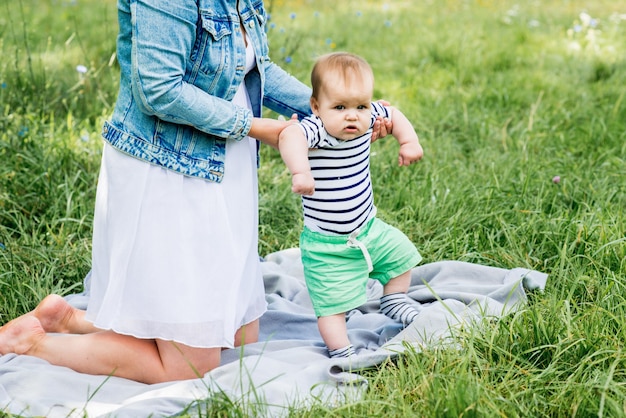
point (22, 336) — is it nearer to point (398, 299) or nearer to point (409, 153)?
point (398, 299)

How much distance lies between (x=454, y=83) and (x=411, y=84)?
270mm

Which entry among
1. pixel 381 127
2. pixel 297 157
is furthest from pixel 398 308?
pixel 297 157

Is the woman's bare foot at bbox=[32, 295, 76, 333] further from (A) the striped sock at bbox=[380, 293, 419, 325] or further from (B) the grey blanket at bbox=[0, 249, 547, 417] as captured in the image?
(A) the striped sock at bbox=[380, 293, 419, 325]

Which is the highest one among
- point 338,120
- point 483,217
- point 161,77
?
point 161,77

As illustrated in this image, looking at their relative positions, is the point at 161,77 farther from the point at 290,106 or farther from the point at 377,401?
the point at 377,401

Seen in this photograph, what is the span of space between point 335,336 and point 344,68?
2.62 feet

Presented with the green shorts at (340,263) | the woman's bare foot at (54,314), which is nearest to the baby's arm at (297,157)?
the green shorts at (340,263)

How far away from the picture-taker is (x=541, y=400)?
2.10m

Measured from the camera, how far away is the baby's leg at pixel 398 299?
268 cm

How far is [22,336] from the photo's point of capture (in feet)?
8.15

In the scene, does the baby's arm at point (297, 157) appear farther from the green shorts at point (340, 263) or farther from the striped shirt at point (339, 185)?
the green shorts at point (340, 263)

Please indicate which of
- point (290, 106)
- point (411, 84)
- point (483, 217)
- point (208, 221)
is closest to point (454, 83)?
point (411, 84)

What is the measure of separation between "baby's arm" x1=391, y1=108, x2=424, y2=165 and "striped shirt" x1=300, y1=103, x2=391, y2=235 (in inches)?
2.6

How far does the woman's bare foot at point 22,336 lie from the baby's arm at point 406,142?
1.20m
